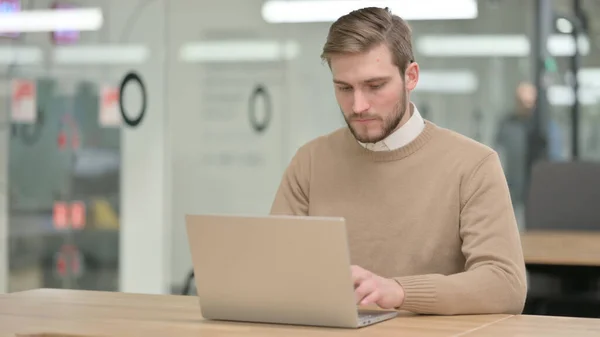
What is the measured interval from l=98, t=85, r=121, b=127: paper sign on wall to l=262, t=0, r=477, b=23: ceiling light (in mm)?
1142

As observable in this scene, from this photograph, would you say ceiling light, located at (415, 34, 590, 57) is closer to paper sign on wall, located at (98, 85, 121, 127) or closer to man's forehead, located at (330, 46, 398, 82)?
paper sign on wall, located at (98, 85, 121, 127)

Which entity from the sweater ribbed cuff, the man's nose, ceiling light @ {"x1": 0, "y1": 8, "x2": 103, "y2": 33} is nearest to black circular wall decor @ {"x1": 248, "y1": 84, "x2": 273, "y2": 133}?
ceiling light @ {"x1": 0, "y1": 8, "x2": 103, "y2": 33}

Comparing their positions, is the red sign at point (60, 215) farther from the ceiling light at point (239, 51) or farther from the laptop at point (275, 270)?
the laptop at point (275, 270)

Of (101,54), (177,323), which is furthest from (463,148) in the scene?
(101,54)

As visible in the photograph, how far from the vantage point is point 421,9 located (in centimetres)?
695

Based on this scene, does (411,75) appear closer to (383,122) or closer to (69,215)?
(383,122)

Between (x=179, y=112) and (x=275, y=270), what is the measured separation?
4.22 meters

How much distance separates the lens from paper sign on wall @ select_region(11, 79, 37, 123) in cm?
566

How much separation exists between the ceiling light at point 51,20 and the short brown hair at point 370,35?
318 cm

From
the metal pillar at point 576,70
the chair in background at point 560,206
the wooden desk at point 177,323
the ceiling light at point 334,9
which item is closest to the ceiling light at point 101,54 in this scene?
the ceiling light at point 334,9

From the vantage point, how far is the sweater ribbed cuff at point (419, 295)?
255cm

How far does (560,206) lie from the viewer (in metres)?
5.07

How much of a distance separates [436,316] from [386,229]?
16.6 inches

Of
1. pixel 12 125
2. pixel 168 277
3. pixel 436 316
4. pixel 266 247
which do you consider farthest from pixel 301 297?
pixel 168 277
